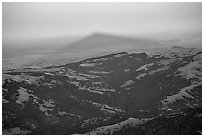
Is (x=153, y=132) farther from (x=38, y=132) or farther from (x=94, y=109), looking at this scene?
(x=94, y=109)

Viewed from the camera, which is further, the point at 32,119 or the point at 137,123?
the point at 32,119

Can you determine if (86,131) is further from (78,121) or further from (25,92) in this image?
(25,92)

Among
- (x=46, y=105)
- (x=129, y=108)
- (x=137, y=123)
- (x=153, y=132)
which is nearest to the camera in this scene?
(x=153, y=132)

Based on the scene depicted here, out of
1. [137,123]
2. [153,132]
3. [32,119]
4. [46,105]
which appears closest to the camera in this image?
[153,132]

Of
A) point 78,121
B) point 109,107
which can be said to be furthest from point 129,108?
point 78,121

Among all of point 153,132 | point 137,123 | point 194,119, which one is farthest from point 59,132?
point 194,119

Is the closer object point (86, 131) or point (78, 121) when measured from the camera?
point (86, 131)

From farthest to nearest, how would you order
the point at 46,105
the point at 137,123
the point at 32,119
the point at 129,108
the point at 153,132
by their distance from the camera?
1. the point at 129,108
2. the point at 46,105
3. the point at 32,119
4. the point at 137,123
5. the point at 153,132

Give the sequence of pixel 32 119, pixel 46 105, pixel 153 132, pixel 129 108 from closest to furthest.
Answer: pixel 153 132 → pixel 32 119 → pixel 46 105 → pixel 129 108

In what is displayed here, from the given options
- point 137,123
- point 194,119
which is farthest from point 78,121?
point 194,119

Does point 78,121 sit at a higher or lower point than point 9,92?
lower
